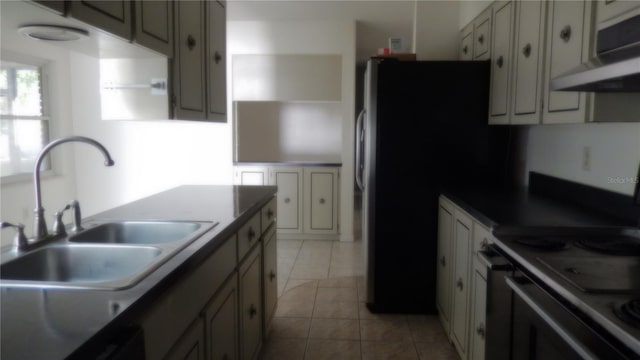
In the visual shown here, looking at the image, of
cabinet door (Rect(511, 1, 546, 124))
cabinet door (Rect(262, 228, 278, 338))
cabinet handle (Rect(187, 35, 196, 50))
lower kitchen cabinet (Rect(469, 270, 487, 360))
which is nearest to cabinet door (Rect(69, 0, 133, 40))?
cabinet handle (Rect(187, 35, 196, 50))

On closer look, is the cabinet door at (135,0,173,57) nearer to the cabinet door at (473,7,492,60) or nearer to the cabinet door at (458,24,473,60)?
the cabinet door at (473,7,492,60)

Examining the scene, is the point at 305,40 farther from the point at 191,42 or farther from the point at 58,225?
the point at 58,225

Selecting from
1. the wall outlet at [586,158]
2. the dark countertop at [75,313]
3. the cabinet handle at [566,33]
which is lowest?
the dark countertop at [75,313]

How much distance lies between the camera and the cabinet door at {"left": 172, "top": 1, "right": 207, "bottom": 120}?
194 cm

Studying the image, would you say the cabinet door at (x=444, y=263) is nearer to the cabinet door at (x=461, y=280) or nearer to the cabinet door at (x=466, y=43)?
the cabinet door at (x=461, y=280)

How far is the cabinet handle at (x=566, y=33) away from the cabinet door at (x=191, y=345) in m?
1.80

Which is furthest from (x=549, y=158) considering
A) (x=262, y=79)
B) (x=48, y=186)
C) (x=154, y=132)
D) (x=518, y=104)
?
(x=48, y=186)

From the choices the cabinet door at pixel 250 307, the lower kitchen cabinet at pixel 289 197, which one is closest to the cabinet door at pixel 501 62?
the cabinet door at pixel 250 307

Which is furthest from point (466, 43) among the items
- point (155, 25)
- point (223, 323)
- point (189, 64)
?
point (223, 323)

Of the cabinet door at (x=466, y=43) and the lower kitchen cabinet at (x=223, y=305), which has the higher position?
the cabinet door at (x=466, y=43)

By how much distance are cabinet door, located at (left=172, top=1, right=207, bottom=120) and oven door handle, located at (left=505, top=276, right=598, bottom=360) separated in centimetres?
152

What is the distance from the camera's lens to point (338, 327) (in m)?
2.78

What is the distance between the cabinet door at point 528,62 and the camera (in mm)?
2065

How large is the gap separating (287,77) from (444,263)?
2988 mm
